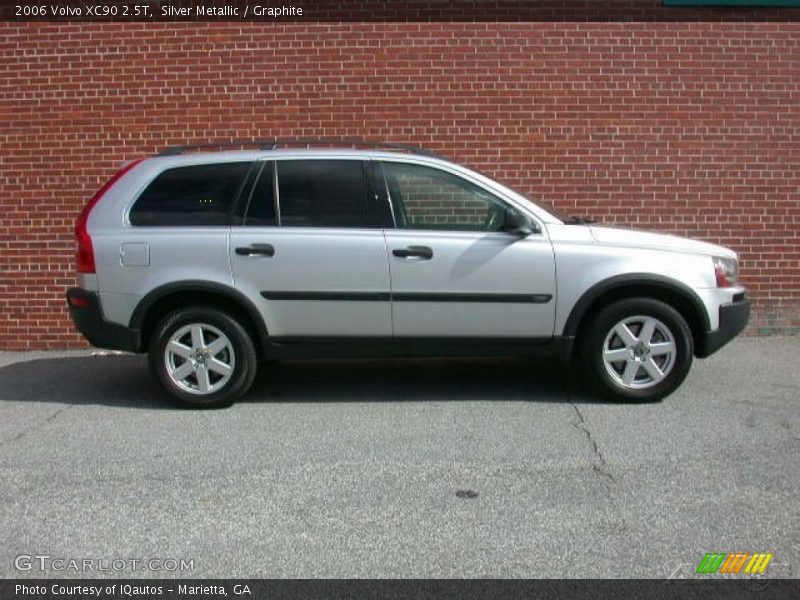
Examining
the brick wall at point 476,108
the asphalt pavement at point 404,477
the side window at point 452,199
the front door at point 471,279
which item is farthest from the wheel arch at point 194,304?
the brick wall at point 476,108

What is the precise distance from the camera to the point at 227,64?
858 centimetres

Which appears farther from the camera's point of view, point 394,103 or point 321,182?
point 394,103

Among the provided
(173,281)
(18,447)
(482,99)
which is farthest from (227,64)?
(18,447)

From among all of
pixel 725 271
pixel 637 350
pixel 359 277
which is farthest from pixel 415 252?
pixel 725 271

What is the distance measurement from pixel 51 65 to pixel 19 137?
0.77 meters

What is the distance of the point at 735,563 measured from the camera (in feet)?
12.7

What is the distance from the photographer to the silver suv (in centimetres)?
613

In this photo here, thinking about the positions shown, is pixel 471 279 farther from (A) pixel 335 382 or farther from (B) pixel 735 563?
(B) pixel 735 563

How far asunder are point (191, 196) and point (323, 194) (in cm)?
94

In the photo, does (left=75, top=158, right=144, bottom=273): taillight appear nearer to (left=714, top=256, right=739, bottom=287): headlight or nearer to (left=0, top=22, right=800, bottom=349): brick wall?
(left=0, top=22, right=800, bottom=349): brick wall

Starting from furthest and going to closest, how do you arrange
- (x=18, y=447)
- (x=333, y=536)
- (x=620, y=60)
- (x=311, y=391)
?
(x=620, y=60), (x=311, y=391), (x=18, y=447), (x=333, y=536)

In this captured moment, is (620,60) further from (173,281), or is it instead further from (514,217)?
(173,281)

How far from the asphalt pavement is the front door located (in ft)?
1.96

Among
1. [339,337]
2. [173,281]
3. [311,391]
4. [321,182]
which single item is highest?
[321,182]
